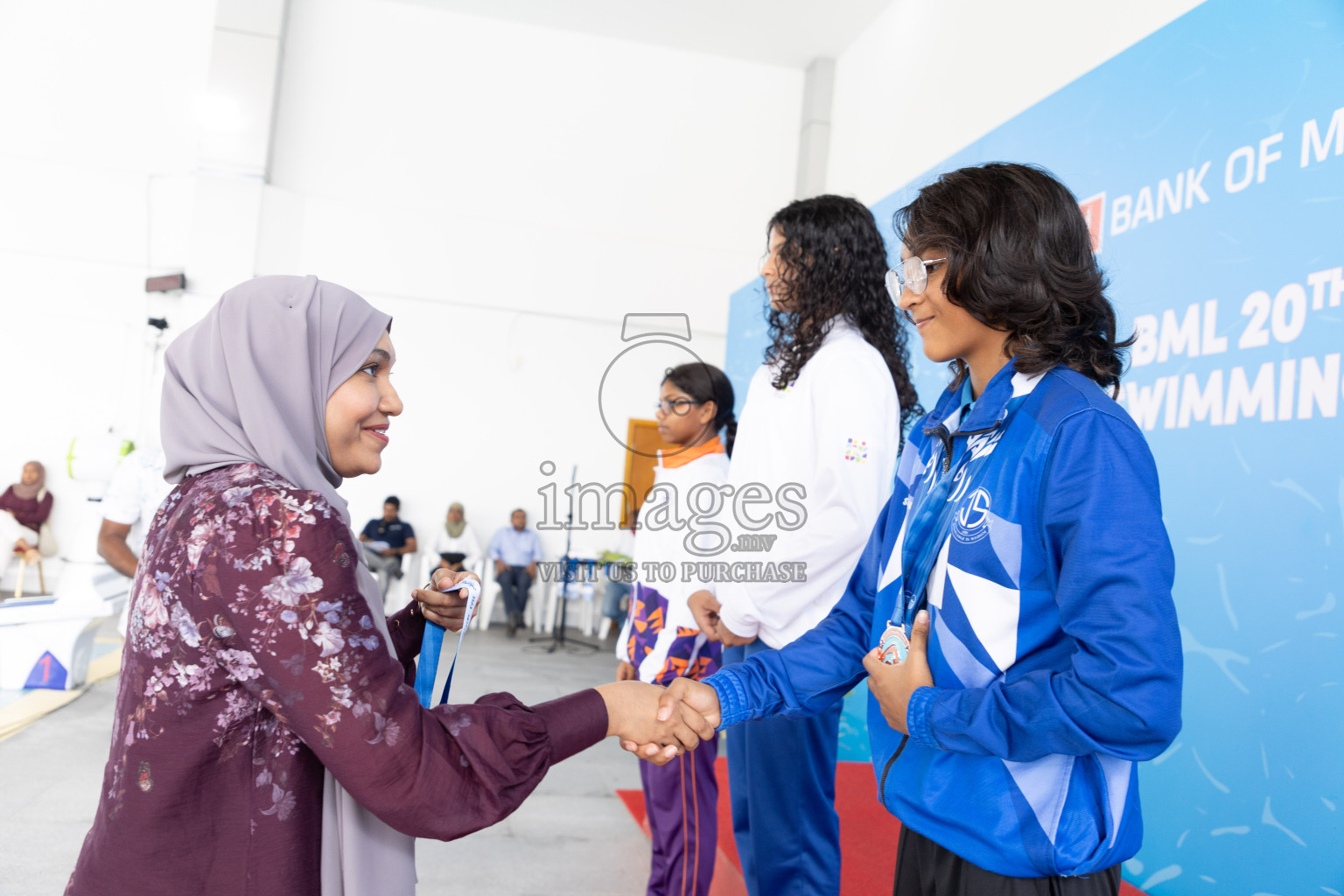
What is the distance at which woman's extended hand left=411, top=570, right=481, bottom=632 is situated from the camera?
1356 mm

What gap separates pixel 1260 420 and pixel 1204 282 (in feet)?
1.45

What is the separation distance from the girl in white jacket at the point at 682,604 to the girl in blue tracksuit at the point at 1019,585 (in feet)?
3.19

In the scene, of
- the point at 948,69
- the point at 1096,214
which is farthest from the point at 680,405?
the point at 948,69

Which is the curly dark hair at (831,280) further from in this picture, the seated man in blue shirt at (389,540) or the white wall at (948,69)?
the seated man in blue shirt at (389,540)

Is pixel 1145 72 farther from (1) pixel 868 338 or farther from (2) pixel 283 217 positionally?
(2) pixel 283 217

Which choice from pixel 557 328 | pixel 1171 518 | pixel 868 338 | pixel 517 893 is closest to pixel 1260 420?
pixel 1171 518

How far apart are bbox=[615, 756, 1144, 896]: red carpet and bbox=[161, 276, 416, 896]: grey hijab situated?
1103mm

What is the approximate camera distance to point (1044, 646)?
995 mm

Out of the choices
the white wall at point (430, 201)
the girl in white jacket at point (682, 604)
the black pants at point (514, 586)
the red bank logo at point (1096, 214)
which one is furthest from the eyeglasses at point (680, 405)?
the black pants at point (514, 586)

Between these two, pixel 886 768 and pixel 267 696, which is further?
pixel 886 768

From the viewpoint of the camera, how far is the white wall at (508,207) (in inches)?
304

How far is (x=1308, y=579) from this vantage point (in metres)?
2.09

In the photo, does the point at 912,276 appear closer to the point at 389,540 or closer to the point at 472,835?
the point at 472,835

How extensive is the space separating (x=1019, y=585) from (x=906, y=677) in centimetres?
18
